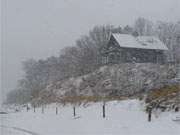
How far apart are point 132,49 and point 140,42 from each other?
876 millimetres

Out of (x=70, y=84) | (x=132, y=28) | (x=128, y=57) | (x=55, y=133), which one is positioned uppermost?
(x=132, y=28)

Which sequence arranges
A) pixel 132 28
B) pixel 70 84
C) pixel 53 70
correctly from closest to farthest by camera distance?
pixel 70 84, pixel 132 28, pixel 53 70

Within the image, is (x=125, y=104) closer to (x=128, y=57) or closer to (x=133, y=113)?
(x=133, y=113)

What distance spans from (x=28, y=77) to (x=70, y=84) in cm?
424

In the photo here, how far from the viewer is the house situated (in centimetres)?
2501

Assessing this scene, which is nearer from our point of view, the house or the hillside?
the hillside

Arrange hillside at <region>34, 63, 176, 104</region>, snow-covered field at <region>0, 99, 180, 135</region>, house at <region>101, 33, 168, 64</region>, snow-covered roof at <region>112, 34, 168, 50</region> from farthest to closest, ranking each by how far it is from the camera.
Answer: house at <region>101, 33, 168, 64</region> < snow-covered roof at <region>112, 34, 168, 50</region> < hillside at <region>34, 63, 176, 104</region> < snow-covered field at <region>0, 99, 180, 135</region>

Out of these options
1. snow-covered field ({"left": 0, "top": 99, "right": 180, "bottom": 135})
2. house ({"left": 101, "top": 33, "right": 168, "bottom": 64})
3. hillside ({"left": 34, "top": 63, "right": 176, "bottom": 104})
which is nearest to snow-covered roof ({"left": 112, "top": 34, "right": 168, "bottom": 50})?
house ({"left": 101, "top": 33, "right": 168, "bottom": 64})

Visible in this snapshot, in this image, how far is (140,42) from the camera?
25.4 meters

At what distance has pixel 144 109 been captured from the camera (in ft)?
A: 32.5

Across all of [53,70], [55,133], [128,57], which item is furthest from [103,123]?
[53,70]

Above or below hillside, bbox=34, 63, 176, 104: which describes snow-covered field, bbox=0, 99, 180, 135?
below

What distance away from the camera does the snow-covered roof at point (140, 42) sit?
2483 centimetres

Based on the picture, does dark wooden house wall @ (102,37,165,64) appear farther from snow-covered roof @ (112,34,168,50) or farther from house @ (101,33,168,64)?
snow-covered roof @ (112,34,168,50)
